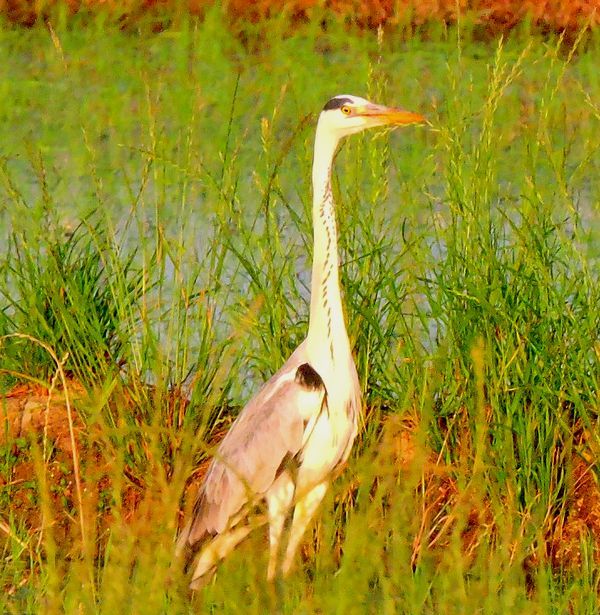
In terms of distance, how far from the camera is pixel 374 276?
4.64 meters

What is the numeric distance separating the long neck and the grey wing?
3.2 inches

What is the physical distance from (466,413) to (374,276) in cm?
49

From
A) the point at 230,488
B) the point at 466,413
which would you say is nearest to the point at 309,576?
the point at 230,488

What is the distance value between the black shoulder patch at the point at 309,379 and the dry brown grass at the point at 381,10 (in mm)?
8128

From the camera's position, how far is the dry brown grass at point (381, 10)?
11.9 metres

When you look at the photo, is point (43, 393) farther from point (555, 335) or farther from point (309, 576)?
point (555, 335)

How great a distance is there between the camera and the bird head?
404cm

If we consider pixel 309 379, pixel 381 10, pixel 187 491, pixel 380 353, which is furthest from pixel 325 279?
pixel 381 10

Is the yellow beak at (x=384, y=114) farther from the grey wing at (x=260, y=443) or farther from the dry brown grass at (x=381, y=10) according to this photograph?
the dry brown grass at (x=381, y=10)

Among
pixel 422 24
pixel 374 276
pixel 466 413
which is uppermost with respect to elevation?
pixel 374 276

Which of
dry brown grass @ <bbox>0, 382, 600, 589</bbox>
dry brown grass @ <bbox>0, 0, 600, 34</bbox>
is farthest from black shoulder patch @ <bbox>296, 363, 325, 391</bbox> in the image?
dry brown grass @ <bbox>0, 0, 600, 34</bbox>

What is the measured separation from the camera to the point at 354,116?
407 cm

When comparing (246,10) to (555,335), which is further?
(246,10)

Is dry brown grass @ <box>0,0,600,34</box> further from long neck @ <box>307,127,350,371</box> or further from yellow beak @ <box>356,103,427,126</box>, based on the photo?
long neck @ <box>307,127,350,371</box>
